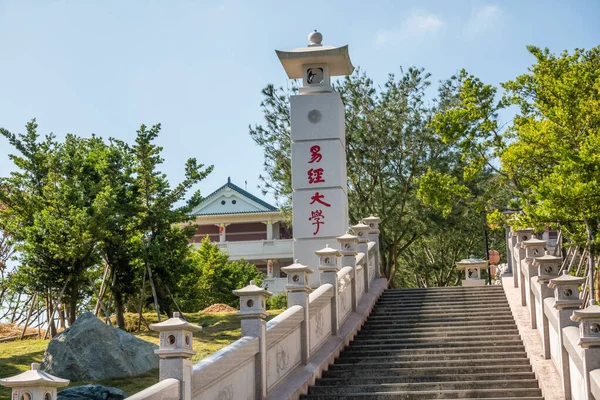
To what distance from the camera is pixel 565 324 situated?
8.96 meters

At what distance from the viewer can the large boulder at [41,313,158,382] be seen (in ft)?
42.8

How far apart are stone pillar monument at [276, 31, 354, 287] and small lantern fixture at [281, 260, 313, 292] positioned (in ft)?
22.0

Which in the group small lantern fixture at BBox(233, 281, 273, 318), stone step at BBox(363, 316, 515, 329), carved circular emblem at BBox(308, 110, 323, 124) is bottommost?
stone step at BBox(363, 316, 515, 329)

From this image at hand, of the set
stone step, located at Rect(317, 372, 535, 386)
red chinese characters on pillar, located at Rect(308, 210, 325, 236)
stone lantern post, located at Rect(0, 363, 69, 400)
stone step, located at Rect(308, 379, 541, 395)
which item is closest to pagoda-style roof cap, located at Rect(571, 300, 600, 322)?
stone step, located at Rect(308, 379, 541, 395)

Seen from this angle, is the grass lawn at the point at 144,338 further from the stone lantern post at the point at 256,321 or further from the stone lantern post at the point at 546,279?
the stone lantern post at the point at 546,279

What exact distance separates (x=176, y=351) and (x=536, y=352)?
21.2ft

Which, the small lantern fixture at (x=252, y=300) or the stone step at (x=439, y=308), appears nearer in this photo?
the small lantern fixture at (x=252, y=300)

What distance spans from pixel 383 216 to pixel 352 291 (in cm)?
1025

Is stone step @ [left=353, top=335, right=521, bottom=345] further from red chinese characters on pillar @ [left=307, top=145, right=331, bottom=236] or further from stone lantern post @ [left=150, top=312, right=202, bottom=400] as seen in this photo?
stone lantern post @ [left=150, top=312, right=202, bottom=400]

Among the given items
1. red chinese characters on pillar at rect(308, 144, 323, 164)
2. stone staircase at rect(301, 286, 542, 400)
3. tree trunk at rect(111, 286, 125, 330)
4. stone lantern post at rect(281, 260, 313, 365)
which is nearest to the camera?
stone staircase at rect(301, 286, 542, 400)

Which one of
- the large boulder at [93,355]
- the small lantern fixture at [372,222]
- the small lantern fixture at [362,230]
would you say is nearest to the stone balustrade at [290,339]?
the small lantern fixture at [362,230]

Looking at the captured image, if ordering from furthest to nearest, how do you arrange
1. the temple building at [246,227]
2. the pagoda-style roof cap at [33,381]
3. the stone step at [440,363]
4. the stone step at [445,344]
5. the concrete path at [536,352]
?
1. the temple building at [246,227]
2. the stone step at [445,344]
3. the stone step at [440,363]
4. the concrete path at [536,352]
5. the pagoda-style roof cap at [33,381]

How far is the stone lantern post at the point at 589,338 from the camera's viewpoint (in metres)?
7.19

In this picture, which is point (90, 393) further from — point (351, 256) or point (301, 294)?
point (351, 256)
